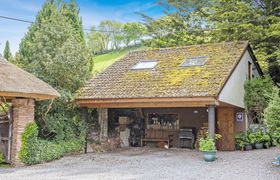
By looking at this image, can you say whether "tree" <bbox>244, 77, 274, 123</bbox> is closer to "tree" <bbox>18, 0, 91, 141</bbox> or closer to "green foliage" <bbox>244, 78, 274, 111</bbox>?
"green foliage" <bbox>244, 78, 274, 111</bbox>

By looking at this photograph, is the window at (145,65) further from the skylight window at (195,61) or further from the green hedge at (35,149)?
the green hedge at (35,149)

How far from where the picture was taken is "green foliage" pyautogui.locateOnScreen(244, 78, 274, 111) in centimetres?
1661

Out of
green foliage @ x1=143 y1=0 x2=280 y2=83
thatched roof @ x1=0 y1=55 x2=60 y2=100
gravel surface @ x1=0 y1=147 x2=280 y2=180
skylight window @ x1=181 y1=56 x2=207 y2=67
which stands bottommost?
gravel surface @ x1=0 y1=147 x2=280 y2=180

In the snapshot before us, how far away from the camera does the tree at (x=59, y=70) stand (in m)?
14.7

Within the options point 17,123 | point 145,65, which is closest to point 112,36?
point 145,65

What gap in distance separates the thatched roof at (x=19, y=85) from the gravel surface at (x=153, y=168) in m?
2.43

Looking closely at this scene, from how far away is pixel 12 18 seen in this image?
16.5 m

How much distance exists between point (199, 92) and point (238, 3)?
9581mm

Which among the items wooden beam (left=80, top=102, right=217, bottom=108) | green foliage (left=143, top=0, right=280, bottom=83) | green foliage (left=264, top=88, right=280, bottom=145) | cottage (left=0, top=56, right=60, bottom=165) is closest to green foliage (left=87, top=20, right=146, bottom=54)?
green foliage (left=143, top=0, right=280, bottom=83)

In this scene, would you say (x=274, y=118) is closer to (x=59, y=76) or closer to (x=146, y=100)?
(x=146, y=100)

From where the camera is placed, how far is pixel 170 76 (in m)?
14.9

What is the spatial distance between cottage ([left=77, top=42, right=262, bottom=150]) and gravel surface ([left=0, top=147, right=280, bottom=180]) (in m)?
1.76

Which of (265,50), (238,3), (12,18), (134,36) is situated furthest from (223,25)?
(134,36)

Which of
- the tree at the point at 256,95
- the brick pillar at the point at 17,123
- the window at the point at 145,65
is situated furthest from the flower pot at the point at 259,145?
the brick pillar at the point at 17,123
